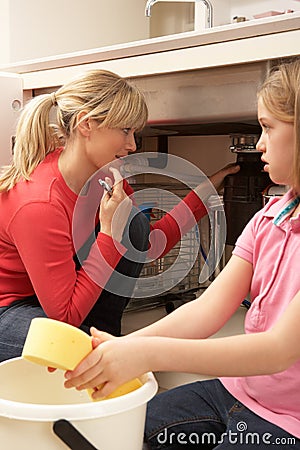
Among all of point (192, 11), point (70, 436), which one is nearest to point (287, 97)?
point (70, 436)

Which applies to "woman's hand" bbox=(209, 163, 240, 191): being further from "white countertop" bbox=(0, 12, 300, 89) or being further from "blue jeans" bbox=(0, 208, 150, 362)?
"white countertop" bbox=(0, 12, 300, 89)

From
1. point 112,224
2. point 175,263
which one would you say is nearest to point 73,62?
point 112,224

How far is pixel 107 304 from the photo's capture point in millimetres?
1163

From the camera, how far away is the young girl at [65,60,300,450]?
0.68 meters

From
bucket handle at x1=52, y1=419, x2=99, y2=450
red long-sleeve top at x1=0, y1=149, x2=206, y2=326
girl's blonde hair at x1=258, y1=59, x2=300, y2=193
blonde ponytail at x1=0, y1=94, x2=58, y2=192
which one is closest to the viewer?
bucket handle at x1=52, y1=419, x2=99, y2=450

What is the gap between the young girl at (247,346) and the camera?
68 centimetres

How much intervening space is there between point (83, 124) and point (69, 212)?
156mm

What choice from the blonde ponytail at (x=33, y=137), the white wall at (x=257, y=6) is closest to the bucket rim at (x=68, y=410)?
the blonde ponytail at (x=33, y=137)

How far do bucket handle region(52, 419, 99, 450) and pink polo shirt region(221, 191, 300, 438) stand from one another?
263 millimetres

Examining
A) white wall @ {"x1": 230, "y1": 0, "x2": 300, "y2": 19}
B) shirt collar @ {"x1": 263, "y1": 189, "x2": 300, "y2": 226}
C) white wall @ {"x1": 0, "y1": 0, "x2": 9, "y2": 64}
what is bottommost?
shirt collar @ {"x1": 263, "y1": 189, "x2": 300, "y2": 226}

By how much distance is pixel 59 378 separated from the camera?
81cm

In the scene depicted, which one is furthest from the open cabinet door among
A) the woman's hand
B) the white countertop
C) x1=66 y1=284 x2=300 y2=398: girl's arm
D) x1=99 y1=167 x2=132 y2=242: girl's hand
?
x1=66 y1=284 x2=300 y2=398: girl's arm

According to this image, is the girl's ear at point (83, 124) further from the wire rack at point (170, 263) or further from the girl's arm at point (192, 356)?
the girl's arm at point (192, 356)

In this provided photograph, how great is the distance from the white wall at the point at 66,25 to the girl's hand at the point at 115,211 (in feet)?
2.97
